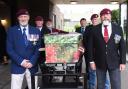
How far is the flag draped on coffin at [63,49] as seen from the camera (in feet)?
20.5

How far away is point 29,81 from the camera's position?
651 cm

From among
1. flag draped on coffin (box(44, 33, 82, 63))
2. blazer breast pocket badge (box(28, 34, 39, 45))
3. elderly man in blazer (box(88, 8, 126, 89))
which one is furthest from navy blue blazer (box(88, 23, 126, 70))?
blazer breast pocket badge (box(28, 34, 39, 45))

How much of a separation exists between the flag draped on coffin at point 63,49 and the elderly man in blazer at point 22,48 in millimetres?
249

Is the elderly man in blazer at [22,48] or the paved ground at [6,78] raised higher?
the elderly man in blazer at [22,48]

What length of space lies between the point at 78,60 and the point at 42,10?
17.4 meters

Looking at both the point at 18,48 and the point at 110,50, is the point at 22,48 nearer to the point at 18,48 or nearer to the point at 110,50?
the point at 18,48

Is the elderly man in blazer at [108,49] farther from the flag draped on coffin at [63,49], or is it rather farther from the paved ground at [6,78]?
the paved ground at [6,78]

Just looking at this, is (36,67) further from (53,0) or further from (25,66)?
(53,0)

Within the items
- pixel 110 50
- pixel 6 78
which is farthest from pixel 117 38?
pixel 6 78

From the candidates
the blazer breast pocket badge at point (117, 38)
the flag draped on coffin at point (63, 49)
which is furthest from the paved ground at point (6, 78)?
the flag draped on coffin at point (63, 49)

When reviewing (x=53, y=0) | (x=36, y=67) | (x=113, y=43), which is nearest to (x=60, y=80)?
(x=36, y=67)

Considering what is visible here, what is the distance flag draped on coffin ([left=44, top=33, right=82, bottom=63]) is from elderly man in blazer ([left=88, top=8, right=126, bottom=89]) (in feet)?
2.10

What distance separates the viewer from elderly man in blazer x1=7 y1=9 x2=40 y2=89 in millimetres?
6270

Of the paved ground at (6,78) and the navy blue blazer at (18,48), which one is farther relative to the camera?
the paved ground at (6,78)
